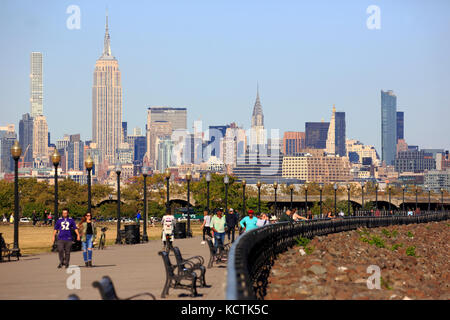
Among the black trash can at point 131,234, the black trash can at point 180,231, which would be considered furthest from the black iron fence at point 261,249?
the black trash can at point 131,234

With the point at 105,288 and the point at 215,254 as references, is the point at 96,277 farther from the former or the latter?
the point at 105,288

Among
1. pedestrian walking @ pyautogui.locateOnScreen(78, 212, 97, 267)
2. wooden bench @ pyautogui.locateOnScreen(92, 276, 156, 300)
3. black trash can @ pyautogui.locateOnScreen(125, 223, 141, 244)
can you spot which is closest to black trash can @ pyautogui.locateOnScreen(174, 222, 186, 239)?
black trash can @ pyautogui.locateOnScreen(125, 223, 141, 244)

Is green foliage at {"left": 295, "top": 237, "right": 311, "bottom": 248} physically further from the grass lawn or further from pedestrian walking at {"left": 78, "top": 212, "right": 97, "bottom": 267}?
pedestrian walking at {"left": 78, "top": 212, "right": 97, "bottom": 267}

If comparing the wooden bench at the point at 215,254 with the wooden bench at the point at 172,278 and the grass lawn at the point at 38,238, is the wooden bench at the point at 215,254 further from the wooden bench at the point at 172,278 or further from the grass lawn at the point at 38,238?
the grass lawn at the point at 38,238

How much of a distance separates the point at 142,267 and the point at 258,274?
4.01 meters

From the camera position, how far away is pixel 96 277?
24812 mm

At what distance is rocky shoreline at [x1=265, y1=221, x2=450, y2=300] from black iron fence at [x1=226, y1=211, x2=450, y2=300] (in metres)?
0.43

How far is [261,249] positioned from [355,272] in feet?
14.3

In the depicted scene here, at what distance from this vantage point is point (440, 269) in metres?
43.0
